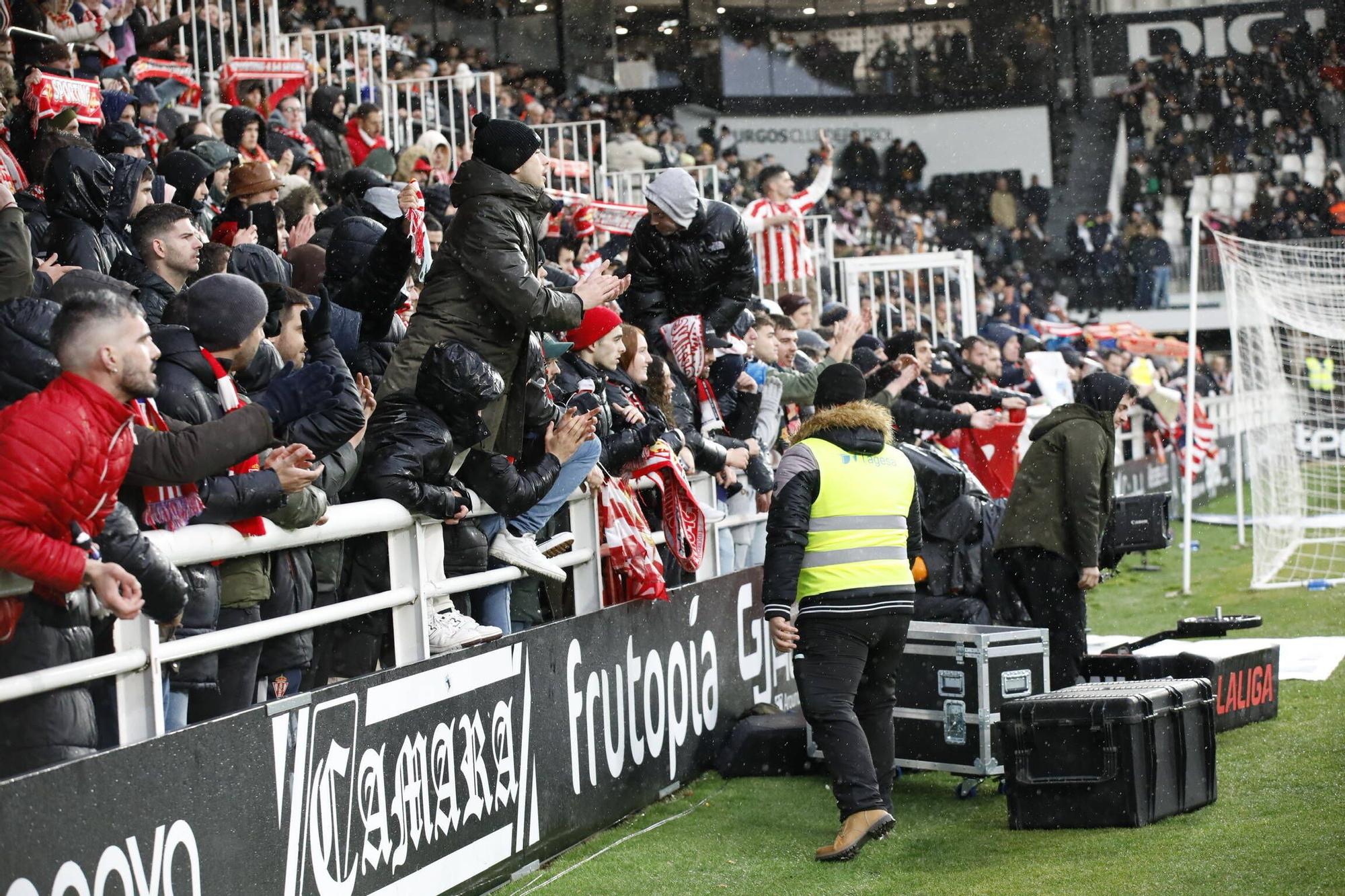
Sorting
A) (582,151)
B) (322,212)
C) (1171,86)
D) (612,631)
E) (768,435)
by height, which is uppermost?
→ (1171,86)

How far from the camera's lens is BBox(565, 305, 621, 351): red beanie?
7.12 metres

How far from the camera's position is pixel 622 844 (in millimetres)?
6430

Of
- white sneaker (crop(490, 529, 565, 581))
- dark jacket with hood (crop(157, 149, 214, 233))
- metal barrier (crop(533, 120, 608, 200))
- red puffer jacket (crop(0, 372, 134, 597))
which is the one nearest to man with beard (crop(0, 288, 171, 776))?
red puffer jacket (crop(0, 372, 134, 597))

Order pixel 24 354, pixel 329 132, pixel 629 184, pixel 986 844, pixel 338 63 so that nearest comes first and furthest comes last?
pixel 24 354 → pixel 986 844 → pixel 329 132 → pixel 338 63 → pixel 629 184

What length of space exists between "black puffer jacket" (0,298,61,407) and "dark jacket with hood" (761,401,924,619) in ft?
9.82

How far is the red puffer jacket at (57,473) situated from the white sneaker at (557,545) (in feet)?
8.72

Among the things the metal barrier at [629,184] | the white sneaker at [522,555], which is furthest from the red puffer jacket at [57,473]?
the metal barrier at [629,184]

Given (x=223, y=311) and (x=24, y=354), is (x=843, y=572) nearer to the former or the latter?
(x=223, y=311)

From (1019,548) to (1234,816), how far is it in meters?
1.96

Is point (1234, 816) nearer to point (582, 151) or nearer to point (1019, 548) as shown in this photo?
point (1019, 548)

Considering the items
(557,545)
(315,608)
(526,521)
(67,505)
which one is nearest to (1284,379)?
(557,545)

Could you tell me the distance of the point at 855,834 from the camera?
6.16 metres

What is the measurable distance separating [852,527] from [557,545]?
116 cm

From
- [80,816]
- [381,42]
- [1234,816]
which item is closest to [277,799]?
[80,816]
